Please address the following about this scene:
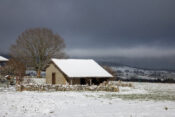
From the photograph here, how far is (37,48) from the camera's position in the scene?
56406mm

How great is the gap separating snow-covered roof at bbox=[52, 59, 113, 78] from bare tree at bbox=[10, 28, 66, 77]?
14.3m

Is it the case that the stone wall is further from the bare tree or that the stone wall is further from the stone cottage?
the bare tree

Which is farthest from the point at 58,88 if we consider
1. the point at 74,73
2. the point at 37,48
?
the point at 37,48

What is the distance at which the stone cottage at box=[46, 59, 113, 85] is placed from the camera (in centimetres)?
3803

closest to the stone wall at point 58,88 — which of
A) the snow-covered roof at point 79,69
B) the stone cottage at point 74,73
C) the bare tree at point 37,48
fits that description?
the stone cottage at point 74,73

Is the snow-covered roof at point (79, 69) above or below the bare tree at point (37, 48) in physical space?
below

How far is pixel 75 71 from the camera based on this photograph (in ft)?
128

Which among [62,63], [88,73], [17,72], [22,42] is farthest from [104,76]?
→ [22,42]

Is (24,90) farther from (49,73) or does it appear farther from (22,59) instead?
(22,59)

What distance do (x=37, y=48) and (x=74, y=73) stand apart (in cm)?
2152

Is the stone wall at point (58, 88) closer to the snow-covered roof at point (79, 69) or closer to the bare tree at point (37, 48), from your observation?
the snow-covered roof at point (79, 69)

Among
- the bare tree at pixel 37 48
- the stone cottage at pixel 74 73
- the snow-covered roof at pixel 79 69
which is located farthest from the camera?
the bare tree at pixel 37 48

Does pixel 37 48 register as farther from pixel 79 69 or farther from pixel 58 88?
pixel 58 88

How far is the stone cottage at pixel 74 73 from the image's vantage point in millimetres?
38031
